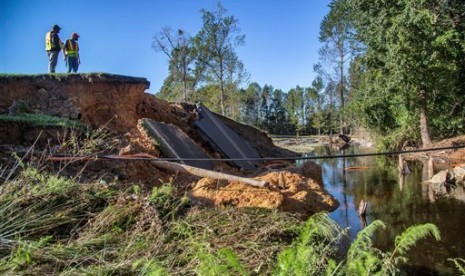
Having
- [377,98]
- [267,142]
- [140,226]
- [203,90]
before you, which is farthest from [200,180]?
[203,90]

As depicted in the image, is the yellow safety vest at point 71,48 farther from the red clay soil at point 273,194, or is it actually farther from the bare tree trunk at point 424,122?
the bare tree trunk at point 424,122

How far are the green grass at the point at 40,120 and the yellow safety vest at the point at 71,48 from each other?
3157 millimetres

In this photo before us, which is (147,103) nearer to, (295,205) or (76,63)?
(76,63)

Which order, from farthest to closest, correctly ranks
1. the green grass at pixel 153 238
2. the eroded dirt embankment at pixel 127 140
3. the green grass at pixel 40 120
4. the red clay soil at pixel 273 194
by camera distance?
the green grass at pixel 40 120 < the eroded dirt embankment at pixel 127 140 < the red clay soil at pixel 273 194 < the green grass at pixel 153 238

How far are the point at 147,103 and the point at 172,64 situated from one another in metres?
20.0

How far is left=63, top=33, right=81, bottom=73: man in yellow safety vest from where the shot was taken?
12.7 meters

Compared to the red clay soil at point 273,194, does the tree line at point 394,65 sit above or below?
above

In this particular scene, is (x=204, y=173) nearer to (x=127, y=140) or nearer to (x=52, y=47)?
(x=127, y=140)

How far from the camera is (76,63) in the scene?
12.9m

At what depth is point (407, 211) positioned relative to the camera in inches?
380

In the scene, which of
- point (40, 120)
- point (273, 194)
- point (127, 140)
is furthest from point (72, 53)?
point (273, 194)

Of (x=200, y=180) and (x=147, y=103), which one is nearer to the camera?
(x=200, y=180)

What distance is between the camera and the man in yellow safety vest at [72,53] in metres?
→ 12.7

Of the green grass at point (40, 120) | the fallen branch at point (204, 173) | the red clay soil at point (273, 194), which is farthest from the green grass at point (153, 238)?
the green grass at point (40, 120)
